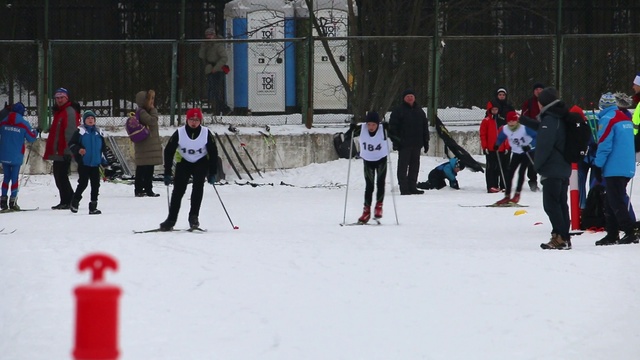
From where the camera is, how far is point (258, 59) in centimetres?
2366

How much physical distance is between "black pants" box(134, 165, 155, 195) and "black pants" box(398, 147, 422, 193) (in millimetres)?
3823

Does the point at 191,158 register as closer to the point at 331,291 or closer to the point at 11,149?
the point at 11,149

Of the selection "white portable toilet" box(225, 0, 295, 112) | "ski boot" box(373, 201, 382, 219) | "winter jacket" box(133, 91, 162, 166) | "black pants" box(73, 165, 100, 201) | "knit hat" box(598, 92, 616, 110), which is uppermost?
"white portable toilet" box(225, 0, 295, 112)

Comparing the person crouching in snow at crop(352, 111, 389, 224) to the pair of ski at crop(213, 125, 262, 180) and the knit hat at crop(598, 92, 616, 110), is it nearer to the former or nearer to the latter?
the knit hat at crop(598, 92, 616, 110)

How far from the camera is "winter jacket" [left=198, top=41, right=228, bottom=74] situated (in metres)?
22.7

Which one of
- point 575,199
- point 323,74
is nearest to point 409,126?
point 323,74

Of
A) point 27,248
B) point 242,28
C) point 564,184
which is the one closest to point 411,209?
point 564,184

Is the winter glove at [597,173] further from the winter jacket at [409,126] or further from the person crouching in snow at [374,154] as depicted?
the winter jacket at [409,126]

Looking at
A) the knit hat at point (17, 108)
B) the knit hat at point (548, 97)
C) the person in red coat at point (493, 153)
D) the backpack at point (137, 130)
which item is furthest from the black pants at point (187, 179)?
the person in red coat at point (493, 153)

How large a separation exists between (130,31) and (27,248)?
1466 centimetres

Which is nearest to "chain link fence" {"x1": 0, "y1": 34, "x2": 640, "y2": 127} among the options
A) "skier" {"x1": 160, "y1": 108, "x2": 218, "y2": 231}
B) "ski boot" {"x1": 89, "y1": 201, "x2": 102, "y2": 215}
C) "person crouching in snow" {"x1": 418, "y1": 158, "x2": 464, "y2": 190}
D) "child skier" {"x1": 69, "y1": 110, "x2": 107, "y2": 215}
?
"person crouching in snow" {"x1": 418, "y1": 158, "x2": 464, "y2": 190}

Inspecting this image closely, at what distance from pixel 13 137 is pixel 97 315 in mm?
14386

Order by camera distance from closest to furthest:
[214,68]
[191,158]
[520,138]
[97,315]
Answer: [97,315], [191,158], [520,138], [214,68]

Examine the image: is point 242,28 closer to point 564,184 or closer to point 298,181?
point 298,181
